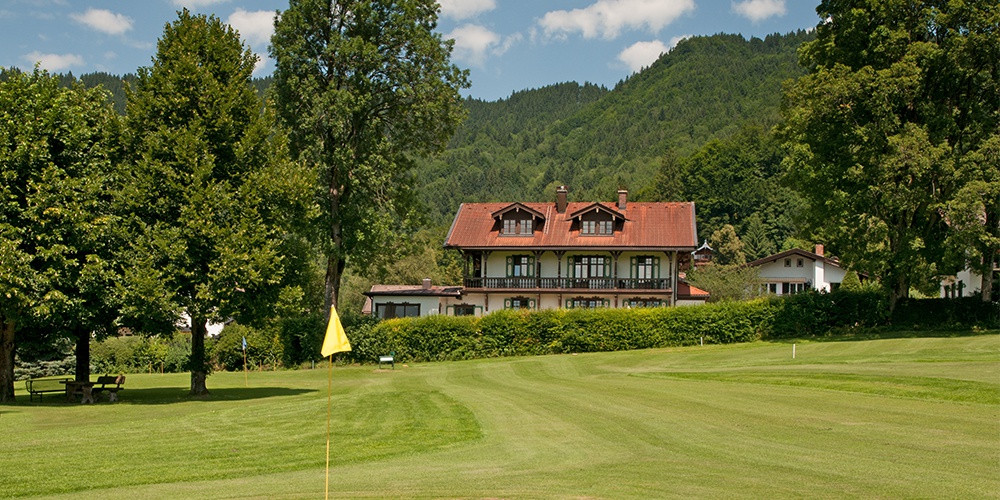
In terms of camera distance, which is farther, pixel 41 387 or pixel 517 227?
pixel 517 227

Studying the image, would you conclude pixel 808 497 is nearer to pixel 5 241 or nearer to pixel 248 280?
pixel 248 280

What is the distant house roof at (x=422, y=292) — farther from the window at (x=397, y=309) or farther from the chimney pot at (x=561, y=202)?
the chimney pot at (x=561, y=202)

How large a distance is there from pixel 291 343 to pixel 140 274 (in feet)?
73.2

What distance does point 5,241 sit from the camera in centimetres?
2327

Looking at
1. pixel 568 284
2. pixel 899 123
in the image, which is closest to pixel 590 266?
pixel 568 284

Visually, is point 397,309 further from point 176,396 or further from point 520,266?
point 176,396

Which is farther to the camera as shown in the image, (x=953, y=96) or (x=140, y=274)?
(x=953, y=96)

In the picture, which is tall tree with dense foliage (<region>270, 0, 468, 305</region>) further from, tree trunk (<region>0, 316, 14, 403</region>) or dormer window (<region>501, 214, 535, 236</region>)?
tree trunk (<region>0, 316, 14, 403</region>)

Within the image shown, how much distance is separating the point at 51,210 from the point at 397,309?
34.8 meters

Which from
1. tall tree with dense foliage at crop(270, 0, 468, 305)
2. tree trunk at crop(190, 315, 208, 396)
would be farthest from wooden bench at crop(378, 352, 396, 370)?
tree trunk at crop(190, 315, 208, 396)

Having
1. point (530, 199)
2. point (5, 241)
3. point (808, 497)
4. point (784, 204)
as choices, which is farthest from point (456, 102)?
point (530, 199)

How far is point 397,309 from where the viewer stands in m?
58.0

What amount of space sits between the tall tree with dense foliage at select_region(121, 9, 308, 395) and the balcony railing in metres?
30.4

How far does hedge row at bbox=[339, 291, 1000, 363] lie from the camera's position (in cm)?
4478
